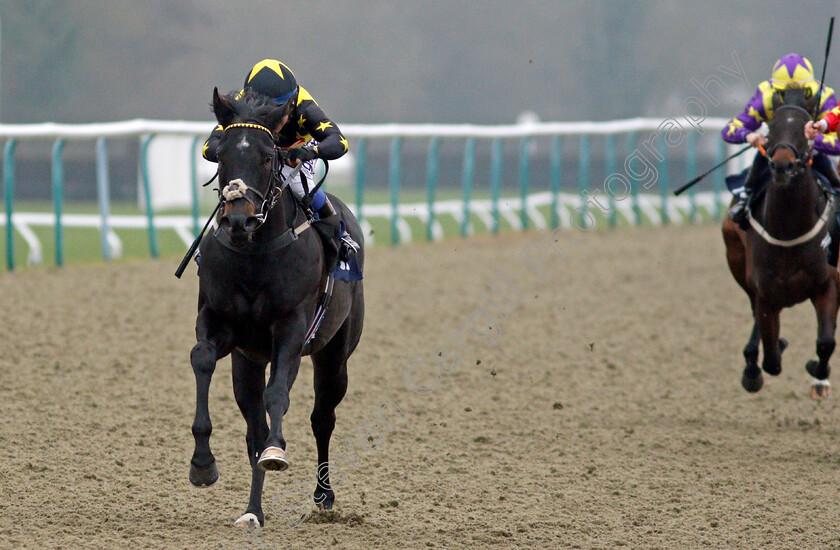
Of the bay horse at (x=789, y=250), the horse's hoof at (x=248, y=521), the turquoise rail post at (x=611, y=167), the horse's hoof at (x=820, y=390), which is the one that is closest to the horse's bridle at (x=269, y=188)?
the horse's hoof at (x=248, y=521)

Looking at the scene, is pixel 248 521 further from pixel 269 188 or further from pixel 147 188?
pixel 147 188

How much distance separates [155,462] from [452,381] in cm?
267

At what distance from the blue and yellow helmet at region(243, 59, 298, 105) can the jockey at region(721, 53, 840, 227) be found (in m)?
2.84

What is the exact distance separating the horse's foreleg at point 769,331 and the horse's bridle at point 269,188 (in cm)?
326

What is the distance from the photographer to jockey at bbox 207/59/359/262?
450 cm

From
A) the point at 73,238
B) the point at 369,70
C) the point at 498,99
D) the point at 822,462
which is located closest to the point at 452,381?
the point at 822,462

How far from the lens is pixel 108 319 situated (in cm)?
881

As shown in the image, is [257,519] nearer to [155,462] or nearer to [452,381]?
[155,462]

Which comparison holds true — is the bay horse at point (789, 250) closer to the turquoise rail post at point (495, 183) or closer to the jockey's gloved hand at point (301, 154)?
the jockey's gloved hand at point (301, 154)

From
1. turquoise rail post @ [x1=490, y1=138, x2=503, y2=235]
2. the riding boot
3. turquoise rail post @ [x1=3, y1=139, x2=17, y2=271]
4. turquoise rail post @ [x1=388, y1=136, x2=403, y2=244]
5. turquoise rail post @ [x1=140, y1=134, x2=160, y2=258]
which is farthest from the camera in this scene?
turquoise rail post @ [x1=490, y1=138, x2=503, y2=235]

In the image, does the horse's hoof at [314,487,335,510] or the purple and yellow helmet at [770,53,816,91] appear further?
the purple and yellow helmet at [770,53,816,91]

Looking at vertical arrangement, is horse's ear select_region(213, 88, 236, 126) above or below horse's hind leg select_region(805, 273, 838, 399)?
above

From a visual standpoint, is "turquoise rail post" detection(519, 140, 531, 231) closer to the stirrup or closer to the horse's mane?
the stirrup

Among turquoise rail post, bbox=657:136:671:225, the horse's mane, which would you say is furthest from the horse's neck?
turquoise rail post, bbox=657:136:671:225
